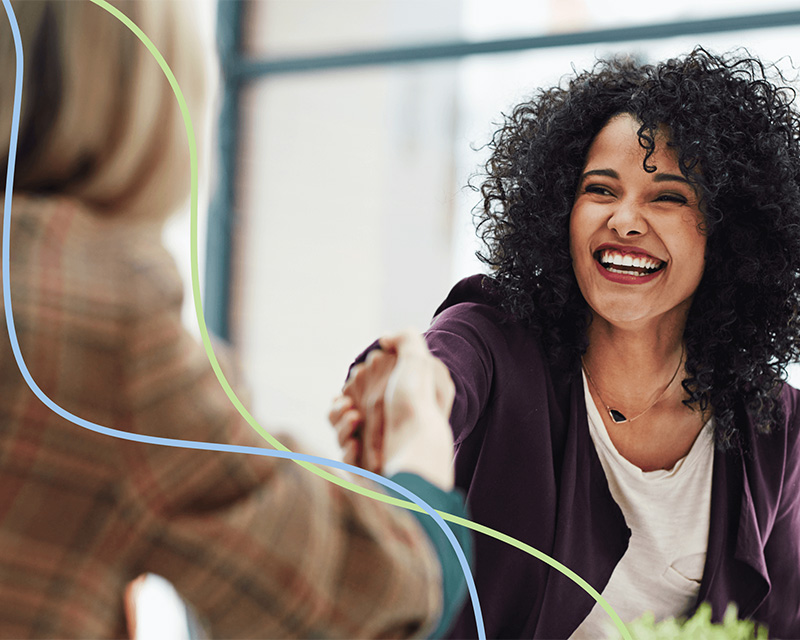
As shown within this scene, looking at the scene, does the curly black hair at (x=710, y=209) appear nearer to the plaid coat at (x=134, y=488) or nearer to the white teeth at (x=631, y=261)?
the white teeth at (x=631, y=261)

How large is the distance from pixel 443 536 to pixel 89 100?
1.34 ft

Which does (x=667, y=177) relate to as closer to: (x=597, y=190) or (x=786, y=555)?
(x=597, y=190)

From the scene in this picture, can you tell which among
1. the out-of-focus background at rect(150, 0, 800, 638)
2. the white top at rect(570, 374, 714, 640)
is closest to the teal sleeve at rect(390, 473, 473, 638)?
the white top at rect(570, 374, 714, 640)

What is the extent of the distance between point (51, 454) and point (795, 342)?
1010 millimetres

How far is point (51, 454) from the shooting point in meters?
0.55

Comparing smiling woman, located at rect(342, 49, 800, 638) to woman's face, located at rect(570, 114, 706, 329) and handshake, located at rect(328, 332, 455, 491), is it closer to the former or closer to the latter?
woman's face, located at rect(570, 114, 706, 329)

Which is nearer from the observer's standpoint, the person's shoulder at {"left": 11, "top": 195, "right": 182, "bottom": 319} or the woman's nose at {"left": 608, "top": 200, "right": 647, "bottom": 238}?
the person's shoulder at {"left": 11, "top": 195, "right": 182, "bottom": 319}

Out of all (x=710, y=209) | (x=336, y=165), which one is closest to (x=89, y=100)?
(x=710, y=209)

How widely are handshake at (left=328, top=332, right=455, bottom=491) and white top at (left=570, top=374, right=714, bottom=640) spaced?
340 mm

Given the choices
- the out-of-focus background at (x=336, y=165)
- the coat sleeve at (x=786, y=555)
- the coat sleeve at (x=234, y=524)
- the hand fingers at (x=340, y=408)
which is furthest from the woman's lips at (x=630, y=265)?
the out-of-focus background at (x=336, y=165)

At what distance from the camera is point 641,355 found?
119cm

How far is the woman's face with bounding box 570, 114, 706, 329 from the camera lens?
1.07m

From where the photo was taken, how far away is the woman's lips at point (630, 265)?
42.3 inches

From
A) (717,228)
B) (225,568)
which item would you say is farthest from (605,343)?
(225,568)
